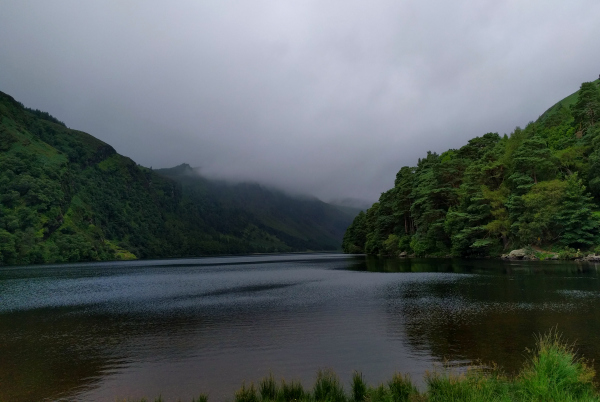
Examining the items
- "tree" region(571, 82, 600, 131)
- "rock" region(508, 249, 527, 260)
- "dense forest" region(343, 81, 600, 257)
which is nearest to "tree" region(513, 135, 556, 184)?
"dense forest" region(343, 81, 600, 257)

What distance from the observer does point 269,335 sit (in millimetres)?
22672

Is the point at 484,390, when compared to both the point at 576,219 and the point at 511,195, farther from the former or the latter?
the point at 511,195

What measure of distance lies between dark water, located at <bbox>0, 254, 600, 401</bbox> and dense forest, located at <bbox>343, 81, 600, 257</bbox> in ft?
101

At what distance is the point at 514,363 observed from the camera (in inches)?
601

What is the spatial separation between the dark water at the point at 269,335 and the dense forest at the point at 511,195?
3068cm

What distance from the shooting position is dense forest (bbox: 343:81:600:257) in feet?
214

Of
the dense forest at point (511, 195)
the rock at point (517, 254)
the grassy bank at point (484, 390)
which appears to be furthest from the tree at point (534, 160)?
the grassy bank at point (484, 390)

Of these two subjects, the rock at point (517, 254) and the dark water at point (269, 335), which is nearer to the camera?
the dark water at point (269, 335)

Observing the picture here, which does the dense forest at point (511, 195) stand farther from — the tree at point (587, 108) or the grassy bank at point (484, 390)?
the grassy bank at point (484, 390)

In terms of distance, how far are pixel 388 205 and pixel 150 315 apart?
10743 cm

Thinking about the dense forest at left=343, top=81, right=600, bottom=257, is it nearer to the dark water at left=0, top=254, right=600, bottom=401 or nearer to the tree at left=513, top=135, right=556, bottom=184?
the tree at left=513, top=135, right=556, bottom=184

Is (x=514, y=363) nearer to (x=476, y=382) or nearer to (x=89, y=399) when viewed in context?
(x=476, y=382)

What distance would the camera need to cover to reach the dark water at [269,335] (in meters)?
15.8

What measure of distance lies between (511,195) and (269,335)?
2772 inches
